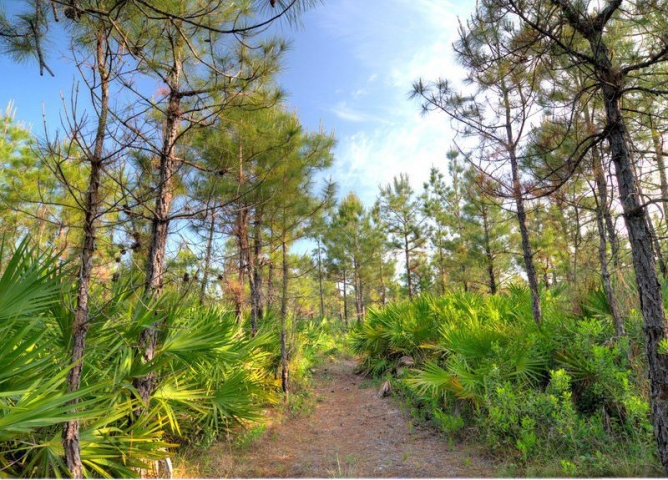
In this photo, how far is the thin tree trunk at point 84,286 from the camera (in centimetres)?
266

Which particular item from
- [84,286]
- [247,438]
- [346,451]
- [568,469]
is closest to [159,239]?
[84,286]

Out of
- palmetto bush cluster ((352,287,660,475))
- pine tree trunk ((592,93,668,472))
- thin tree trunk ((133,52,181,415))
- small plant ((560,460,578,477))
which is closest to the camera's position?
pine tree trunk ((592,93,668,472))

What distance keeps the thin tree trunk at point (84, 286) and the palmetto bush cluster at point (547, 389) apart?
4160 millimetres

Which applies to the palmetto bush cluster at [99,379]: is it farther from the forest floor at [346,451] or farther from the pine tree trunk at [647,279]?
the pine tree trunk at [647,279]

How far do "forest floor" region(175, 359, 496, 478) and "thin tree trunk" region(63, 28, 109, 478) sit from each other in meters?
1.73

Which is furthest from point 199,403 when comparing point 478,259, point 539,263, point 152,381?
point 539,263

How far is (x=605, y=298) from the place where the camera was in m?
5.49

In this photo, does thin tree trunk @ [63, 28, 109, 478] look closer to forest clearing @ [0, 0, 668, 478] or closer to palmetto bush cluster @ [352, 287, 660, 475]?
forest clearing @ [0, 0, 668, 478]

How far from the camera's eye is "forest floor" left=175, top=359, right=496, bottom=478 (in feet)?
14.2

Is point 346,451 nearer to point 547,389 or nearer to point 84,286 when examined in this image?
point 547,389

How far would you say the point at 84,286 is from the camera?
2.90 m

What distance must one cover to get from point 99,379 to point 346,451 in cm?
342

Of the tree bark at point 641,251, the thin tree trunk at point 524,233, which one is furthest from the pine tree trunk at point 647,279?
the thin tree trunk at point 524,233

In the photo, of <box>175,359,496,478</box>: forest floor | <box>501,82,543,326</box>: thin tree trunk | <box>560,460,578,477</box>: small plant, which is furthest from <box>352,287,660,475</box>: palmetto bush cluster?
<box>175,359,496,478</box>: forest floor
